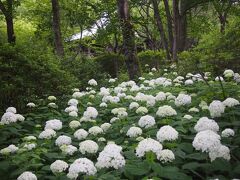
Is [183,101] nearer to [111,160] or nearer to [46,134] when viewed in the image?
[46,134]

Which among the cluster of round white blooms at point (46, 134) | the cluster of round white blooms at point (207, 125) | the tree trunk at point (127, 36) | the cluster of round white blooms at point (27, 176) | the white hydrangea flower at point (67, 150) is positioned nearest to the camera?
the cluster of round white blooms at point (27, 176)

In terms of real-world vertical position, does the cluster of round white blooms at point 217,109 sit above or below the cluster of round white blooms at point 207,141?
above

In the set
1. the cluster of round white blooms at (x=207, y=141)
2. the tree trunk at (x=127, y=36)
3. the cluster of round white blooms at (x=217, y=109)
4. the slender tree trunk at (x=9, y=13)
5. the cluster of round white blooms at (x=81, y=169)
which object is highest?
the slender tree trunk at (x=9, y=13)

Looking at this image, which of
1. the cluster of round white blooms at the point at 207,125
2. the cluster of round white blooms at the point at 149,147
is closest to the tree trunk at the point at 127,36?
the cluster of round white blooms at the point at 207,125

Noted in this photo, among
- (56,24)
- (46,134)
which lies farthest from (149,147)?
(56,24)

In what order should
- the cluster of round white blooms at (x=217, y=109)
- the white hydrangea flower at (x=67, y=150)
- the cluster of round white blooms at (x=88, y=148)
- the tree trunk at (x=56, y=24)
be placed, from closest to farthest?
1. the cluster of round white blooms at (x=88, y=148)
2. the white hydrangea flower at (x=67, y=150)
3. the cluster of round white blooms at (x=217, y=109)
4. the tree trunk at (x=56, y=24)

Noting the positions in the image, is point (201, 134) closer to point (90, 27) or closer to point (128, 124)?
point (128, 124)

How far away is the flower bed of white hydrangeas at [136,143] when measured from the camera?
3.95 meters

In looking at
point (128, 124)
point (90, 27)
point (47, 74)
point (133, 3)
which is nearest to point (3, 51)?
A: point (47, 74)

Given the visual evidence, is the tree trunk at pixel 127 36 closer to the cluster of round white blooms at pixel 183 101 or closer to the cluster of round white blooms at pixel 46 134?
the cluster of round white blooms at pixel 183 101

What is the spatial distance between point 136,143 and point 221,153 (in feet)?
4.62

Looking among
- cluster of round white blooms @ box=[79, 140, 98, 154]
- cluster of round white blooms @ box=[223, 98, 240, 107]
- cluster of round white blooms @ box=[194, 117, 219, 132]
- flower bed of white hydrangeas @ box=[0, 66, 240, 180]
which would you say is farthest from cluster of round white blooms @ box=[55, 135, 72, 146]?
cluster of round white blooms @ box=[223, 98, 240, 107]

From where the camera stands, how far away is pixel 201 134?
403cm

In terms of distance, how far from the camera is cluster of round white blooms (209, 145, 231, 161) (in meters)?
3.90
